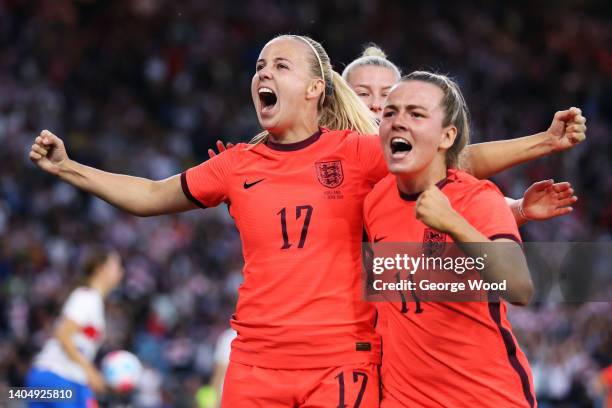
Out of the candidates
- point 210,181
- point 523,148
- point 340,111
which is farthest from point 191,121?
point 523,148

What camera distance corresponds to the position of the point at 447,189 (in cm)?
371

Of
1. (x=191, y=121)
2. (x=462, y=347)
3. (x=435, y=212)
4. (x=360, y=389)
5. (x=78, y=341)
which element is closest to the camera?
(x=435, y=212)

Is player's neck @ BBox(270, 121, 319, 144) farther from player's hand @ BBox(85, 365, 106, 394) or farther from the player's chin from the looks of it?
player's hand @ BBox(85, 365, 106, 394)

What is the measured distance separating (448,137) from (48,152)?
5.33 feet

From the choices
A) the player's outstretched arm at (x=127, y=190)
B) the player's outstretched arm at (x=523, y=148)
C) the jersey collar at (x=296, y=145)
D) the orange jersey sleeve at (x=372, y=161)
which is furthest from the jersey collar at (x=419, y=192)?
the player's outstretched arm at (x=127, y=190)

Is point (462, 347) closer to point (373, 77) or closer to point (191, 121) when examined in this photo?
point (373, 77)

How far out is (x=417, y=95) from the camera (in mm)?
3797

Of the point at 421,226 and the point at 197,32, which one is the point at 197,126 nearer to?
the point at 197,32

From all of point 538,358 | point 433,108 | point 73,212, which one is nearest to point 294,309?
point 433,108

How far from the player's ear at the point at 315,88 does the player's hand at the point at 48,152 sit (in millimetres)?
1011

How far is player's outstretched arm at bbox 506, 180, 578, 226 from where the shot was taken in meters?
4.14

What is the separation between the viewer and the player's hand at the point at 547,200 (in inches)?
163

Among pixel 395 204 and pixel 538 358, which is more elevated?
pixel 538 358

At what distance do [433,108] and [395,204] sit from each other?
14.8 inches
